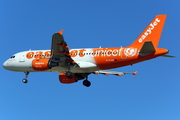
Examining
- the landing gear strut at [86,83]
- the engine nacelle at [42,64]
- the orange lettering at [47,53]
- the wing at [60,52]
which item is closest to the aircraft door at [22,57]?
the orange lettering at [47,53]

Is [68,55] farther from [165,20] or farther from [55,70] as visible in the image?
[165,20]

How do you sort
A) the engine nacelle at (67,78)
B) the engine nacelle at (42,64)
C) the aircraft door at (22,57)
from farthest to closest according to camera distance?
the engine nacelle at (67,78), the aircraft door at (22,57), the engine nacelle at (42,64)

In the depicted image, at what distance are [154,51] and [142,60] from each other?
1.81m

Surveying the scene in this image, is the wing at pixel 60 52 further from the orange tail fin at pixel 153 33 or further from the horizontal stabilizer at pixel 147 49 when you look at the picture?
the horizontal stabilizer at pixel 147 49

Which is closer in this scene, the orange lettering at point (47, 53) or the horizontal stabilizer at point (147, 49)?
the horizontal stabilizer at point (147, 49)

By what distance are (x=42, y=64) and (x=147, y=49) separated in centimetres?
1115

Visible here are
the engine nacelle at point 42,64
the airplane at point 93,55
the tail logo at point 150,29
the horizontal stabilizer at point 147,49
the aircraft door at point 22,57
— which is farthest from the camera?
the aircraft door at point 22,57

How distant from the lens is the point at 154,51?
29.3 meters

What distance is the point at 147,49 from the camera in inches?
1151

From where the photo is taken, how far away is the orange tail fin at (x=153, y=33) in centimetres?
3088

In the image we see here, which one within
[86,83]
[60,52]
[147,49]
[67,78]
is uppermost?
[60,52]

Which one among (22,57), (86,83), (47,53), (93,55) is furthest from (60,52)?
(86,83)

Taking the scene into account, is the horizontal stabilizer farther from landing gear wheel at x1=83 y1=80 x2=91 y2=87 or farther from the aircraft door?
the aircraft door

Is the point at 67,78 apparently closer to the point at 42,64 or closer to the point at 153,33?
the point at 42,64
